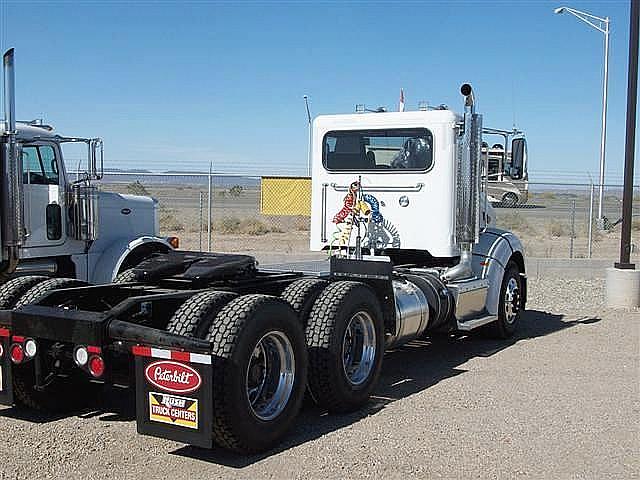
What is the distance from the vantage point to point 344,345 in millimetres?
6570

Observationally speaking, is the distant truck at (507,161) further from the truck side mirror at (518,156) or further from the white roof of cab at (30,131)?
the white roof of cab at (30,131)

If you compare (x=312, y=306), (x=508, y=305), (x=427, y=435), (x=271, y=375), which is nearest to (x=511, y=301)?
(x=508, y=305)

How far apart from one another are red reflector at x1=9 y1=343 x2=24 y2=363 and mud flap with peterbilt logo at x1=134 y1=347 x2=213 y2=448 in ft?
3.44

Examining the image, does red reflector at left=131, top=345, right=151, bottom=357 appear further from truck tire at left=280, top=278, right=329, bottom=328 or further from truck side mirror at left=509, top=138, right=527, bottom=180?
truck side mirror at left=509, top=138, right=527, bottom=180

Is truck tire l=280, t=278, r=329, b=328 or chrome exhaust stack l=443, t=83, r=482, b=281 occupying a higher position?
chrome exhaust stack l=443, t=83, r=482, b=281

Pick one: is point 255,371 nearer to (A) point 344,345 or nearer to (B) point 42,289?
(A) point 344,345

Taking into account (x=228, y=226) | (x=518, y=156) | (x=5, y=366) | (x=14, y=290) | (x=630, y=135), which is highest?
(x=630, y=135)

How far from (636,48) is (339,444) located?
9.61 metres

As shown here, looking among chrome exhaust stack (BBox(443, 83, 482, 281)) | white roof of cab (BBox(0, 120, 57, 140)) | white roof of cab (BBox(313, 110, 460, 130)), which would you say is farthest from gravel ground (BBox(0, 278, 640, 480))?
white roof of cab (BBox(0, 120, 57, 140))

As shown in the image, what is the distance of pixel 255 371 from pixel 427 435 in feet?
4.61

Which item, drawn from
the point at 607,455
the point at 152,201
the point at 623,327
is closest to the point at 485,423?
the point at 607,455

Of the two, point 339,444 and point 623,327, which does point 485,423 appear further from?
point 623,327

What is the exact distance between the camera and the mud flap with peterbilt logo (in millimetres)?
4883

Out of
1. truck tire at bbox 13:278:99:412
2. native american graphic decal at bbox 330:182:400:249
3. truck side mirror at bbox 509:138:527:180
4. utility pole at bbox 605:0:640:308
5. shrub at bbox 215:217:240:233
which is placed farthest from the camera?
shrub at bbox 215:217:240:233
